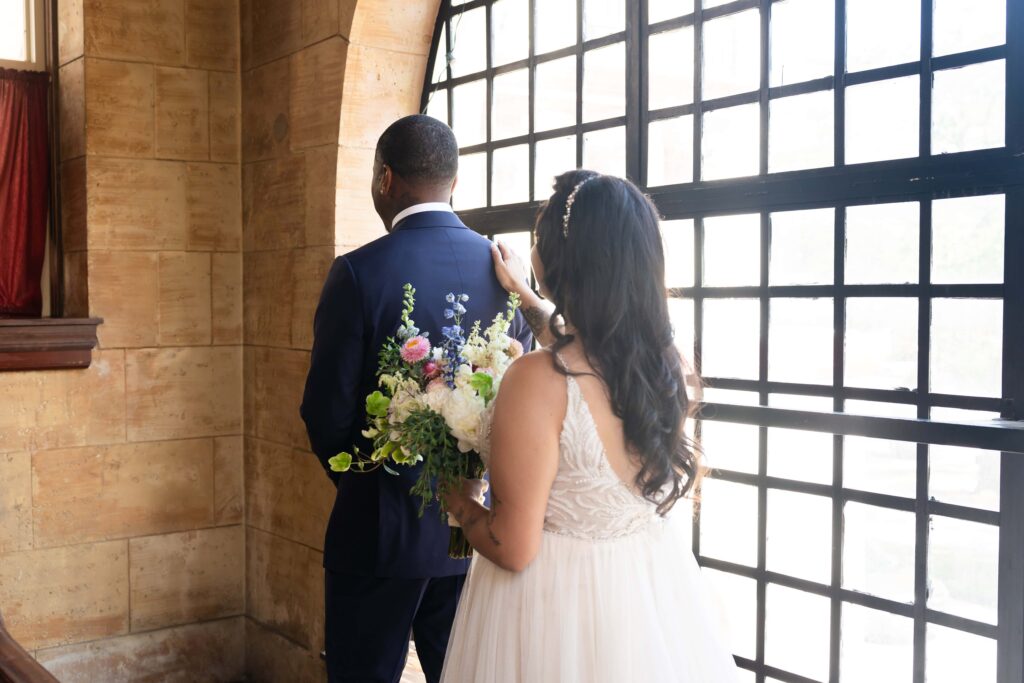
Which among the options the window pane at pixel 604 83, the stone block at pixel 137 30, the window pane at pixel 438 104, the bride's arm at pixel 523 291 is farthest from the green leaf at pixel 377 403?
the stone block at pixel 137 30

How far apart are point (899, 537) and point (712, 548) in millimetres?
601

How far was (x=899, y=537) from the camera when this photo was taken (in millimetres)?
2434

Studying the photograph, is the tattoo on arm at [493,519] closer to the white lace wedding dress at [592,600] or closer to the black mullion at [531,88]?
the white lace wedding dress at [592,600]

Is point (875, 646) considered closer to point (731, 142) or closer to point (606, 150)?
point (731, 142)

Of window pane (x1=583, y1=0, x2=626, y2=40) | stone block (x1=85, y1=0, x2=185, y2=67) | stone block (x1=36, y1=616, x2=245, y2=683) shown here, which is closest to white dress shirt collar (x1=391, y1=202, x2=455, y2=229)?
window pane (x1=583, y1=0, x2=626, y2=40)

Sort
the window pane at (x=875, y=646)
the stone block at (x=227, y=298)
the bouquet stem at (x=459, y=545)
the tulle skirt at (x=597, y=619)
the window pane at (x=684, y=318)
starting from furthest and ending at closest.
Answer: the stone block at (x=227, y=298) → the window pane at (x=684, y=318) → the window pane at (x=875, y=646) → the bouquet stem at (x=459, y=545) → the tulle skirt at (x=597, y=619)

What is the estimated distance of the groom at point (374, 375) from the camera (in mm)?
2361

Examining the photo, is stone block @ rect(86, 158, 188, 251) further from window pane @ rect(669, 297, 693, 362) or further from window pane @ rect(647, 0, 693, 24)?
window pane @ rect(669, 297, 693, 362)

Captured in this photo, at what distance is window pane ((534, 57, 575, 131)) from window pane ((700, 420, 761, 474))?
109 cm

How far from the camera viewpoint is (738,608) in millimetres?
2846

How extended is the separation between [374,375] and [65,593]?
8.16 ft

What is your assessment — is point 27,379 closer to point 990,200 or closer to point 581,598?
point 581,598

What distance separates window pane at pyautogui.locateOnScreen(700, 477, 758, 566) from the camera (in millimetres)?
2803

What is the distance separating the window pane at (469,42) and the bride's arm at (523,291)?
151 centimetres
